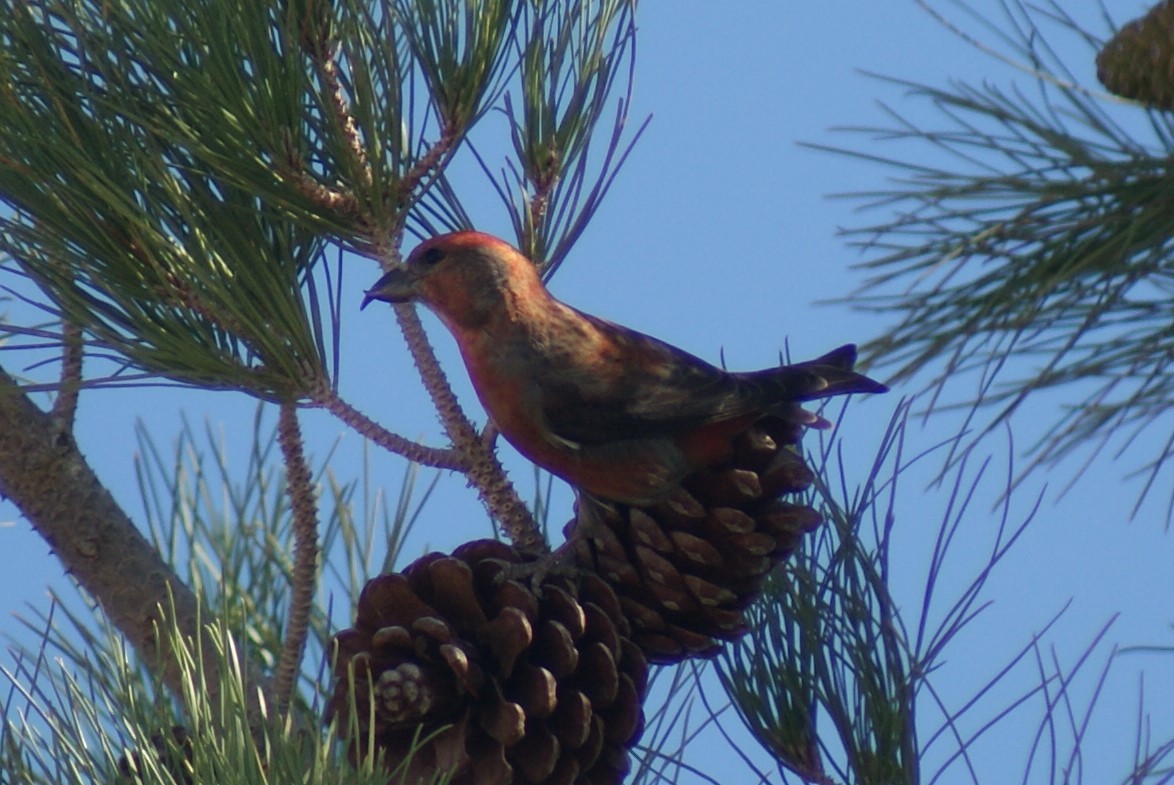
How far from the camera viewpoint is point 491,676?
152 centimetres

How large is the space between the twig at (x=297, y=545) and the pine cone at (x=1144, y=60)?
814mm

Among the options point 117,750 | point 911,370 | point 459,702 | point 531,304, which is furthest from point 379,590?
point 911,370

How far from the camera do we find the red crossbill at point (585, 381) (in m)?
1.70

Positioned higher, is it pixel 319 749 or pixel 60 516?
pixel 60 516

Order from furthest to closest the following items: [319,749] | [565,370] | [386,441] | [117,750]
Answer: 1. [565,370]
2. [386,441]
3. [117,750]
4. [319,749]

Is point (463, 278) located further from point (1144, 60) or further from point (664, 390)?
point (1144, 60)

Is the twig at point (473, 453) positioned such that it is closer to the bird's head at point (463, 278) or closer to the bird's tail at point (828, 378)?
the bird's head at point (463, 278)

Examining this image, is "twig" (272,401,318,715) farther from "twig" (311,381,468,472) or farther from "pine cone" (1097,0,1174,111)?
"pine cone" (1097,0,1174,111)

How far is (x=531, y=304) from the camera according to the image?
5.94 ft

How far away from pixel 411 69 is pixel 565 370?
362 millimetres

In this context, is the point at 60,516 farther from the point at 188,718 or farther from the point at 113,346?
the point at 188,718

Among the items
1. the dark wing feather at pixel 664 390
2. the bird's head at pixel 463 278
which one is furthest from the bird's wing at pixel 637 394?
the bird's head at pixel 463 278

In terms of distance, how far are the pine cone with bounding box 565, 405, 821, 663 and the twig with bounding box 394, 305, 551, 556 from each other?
0.22 ft

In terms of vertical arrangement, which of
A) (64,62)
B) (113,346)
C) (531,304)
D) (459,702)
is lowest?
(459,702)
